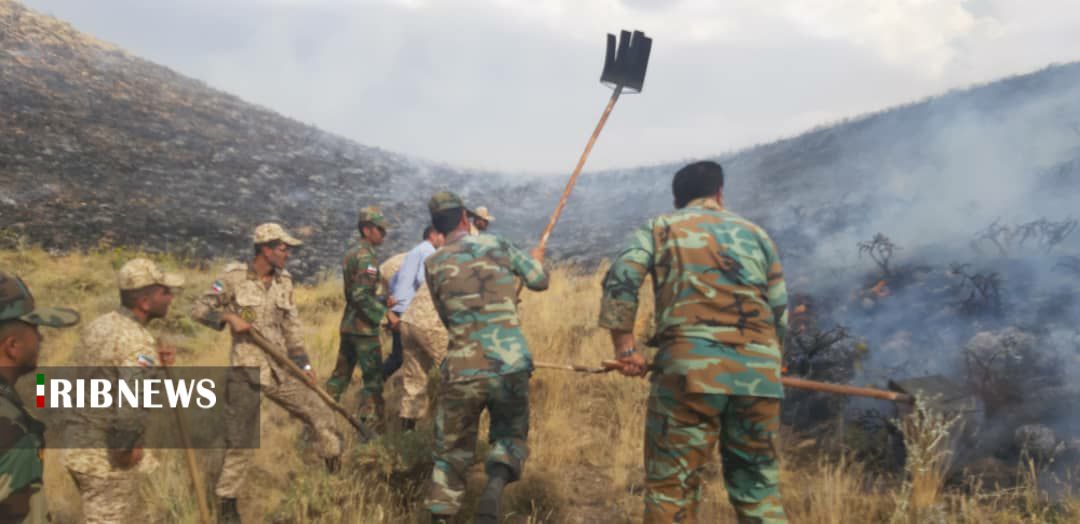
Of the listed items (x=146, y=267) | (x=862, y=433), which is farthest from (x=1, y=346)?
(x=862, y=433)

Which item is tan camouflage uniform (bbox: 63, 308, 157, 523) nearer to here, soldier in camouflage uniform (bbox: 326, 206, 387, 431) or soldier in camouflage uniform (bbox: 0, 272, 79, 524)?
soldier in camouflage uniform (bbox: 0, 272, 79, 524)

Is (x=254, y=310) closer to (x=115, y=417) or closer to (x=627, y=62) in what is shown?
(x=115, y=417)

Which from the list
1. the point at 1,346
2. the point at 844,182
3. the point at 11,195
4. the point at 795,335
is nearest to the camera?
the point at 1,346

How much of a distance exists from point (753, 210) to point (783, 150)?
5.32m

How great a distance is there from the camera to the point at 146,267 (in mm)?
3152

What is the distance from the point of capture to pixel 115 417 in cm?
305

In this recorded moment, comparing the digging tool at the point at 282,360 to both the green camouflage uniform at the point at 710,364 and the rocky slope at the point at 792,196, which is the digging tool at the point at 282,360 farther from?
the rocky slope at the point at 792,196

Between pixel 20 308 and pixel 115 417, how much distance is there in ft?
3.32

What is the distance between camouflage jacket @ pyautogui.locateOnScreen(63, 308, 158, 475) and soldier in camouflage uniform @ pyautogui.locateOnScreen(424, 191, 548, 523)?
1.47 meters

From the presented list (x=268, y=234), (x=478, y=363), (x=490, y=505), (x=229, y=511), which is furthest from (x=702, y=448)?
(x=268, y=234)

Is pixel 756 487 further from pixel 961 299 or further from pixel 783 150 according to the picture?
pixel 783 150

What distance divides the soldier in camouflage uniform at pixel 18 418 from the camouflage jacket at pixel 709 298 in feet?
7.42

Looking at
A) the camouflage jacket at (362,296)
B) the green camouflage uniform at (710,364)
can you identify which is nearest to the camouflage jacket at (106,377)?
the green camouflage uniform at (710,364)

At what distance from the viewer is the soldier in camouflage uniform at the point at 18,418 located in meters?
2.10
